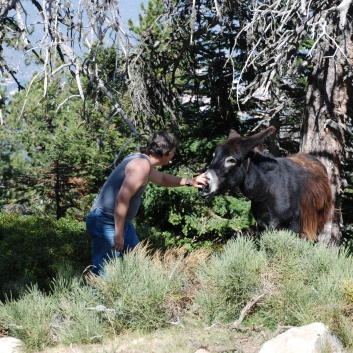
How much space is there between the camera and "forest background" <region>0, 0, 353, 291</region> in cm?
632

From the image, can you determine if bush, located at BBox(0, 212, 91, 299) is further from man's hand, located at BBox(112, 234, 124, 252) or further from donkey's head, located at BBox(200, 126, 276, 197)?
donkey's head, located at BBox(200, 126, 276, 197)

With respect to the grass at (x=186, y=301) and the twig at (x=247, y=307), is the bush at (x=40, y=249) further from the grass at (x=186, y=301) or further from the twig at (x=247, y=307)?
the twig at (x=247, y=307)

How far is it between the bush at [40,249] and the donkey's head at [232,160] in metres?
2.87

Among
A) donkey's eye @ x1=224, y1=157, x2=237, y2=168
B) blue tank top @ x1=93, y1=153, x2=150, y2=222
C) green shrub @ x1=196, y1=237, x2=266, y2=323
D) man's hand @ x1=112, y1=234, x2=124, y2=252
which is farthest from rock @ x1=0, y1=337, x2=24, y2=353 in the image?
donkey's eye @ x1=224, y1=157, x2=237, y2=168

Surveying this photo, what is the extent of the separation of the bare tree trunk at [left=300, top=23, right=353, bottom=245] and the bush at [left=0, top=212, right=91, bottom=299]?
154 inches

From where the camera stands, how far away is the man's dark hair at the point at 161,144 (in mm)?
5699

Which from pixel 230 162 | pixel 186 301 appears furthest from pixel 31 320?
pixel 230 162

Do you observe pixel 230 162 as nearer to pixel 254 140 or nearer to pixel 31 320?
pixel 254 140

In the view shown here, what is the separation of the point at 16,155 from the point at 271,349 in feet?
52.0

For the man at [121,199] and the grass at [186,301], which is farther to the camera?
the man at [121,199]

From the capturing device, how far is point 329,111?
812 centimetres

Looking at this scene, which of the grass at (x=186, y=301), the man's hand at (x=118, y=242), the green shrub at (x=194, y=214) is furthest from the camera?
the green shrub at (x=194, y=214)

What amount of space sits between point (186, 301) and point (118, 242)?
919 mm

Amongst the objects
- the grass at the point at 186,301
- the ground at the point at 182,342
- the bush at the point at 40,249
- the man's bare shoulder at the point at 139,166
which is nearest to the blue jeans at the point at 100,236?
the grass at the point at 186,301
